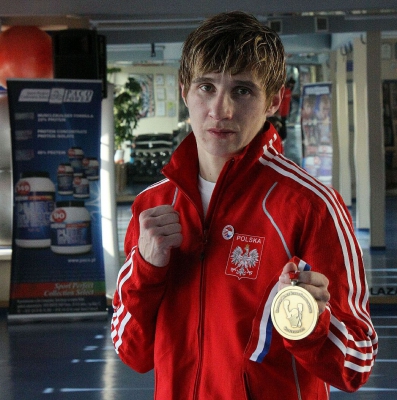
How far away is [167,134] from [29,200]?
13.2 m

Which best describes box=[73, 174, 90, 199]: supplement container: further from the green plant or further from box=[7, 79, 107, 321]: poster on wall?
the green plant

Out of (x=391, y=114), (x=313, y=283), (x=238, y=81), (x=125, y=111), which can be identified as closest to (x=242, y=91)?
(x=238, y=81)

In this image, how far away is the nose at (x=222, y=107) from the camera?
1.40 metres

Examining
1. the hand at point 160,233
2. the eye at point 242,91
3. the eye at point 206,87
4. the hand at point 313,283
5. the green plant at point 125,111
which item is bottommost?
the hand at point 313,283

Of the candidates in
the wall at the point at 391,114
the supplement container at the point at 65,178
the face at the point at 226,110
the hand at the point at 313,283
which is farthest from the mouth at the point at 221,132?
the wall at the point at 391,114

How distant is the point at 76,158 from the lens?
20.7 feet

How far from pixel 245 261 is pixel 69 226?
5.08 meters

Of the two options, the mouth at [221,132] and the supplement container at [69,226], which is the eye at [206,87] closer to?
the mouth at [221,132]

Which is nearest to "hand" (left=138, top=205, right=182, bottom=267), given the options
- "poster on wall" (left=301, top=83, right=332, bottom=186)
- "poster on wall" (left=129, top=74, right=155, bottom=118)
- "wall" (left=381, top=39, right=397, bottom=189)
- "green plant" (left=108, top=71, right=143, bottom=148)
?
"poster on wall" (left=301, top=83, right=332, bottom=186)

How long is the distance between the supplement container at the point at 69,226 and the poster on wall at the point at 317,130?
679cm

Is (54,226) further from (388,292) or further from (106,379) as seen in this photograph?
(388,292)

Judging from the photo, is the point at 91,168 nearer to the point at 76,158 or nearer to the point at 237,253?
the point at 76,158

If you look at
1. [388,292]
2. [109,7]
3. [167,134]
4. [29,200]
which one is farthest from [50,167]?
[167,134]

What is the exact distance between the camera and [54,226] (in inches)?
249
